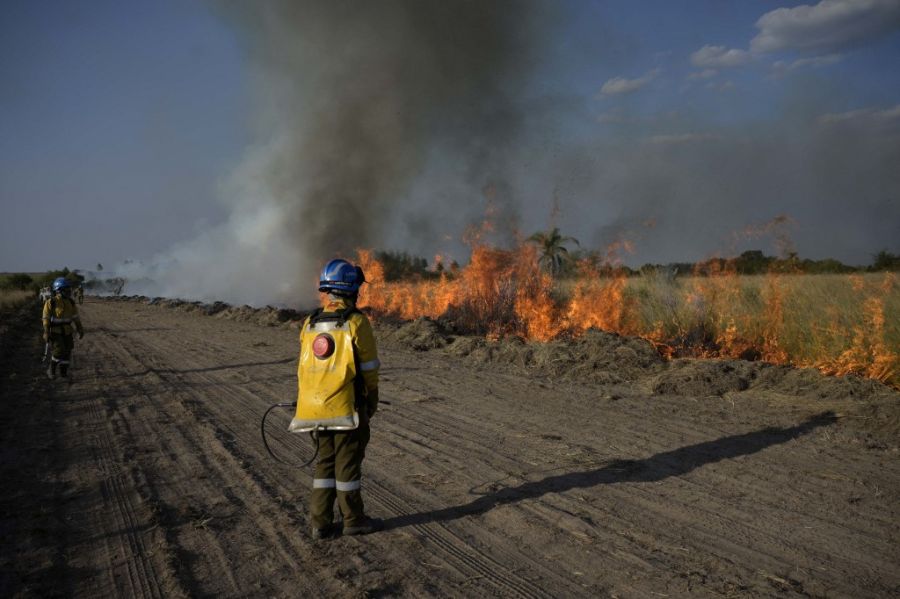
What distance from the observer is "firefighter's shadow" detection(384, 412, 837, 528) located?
4.61 m

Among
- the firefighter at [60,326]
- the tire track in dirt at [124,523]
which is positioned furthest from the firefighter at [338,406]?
the firefighter at [60,326]

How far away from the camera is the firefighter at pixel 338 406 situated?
413 cm

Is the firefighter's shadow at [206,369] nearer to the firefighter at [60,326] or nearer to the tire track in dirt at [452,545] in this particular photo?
the firefighter at [60,326]

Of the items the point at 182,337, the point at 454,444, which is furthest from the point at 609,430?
the point at 182,337

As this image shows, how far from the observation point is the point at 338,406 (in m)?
4.12

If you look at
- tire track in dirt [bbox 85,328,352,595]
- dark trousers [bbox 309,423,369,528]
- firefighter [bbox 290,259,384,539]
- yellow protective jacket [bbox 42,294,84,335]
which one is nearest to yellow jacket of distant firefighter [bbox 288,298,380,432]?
firefighter [bbox 290,259,384,539]

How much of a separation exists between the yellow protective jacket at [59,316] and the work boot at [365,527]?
948 cm

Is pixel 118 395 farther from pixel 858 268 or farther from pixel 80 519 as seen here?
pixel 858 268

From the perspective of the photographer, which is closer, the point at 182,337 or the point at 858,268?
the point at 858,268

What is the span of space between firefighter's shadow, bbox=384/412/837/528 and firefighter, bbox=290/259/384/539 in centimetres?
50

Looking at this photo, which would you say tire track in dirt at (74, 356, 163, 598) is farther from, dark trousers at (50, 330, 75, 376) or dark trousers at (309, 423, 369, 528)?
dark trousers at (50, 330, 75, 376)

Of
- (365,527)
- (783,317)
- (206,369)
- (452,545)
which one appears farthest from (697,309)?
(206,369)

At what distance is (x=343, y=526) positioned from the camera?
4.30m

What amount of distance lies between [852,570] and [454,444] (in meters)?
3.73
